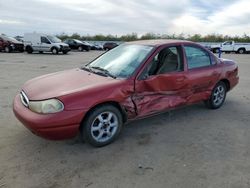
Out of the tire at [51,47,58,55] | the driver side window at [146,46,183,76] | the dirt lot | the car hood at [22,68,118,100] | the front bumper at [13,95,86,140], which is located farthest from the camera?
the tire at [51,47,58,55]

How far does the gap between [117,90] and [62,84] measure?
0.84m

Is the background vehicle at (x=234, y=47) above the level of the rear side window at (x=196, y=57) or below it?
above

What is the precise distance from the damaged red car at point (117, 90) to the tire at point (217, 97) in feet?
0.16

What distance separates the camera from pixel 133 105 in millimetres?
4027


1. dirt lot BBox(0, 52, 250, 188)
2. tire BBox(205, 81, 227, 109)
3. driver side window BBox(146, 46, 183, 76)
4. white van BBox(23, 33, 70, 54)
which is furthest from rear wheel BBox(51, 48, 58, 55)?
driver side window BBox(146, 46, 183, 76)

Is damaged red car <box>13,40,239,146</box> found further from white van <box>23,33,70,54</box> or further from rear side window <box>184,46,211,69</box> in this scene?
white van <box>23,33,70,54</box>

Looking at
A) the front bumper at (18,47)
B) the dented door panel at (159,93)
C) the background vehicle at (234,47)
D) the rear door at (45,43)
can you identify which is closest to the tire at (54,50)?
the rear door at (45,43)

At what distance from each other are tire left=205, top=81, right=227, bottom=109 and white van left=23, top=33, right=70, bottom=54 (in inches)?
780

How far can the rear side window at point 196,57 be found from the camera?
4875mm

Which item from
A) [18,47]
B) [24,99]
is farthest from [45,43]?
[24,99]

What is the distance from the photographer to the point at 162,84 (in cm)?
435

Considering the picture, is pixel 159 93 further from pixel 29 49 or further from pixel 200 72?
pixel 29 49

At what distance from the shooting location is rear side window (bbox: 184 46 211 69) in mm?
4875

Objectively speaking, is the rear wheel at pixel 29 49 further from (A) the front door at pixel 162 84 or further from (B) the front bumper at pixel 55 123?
(B) the front bumper at pixel 55 123
